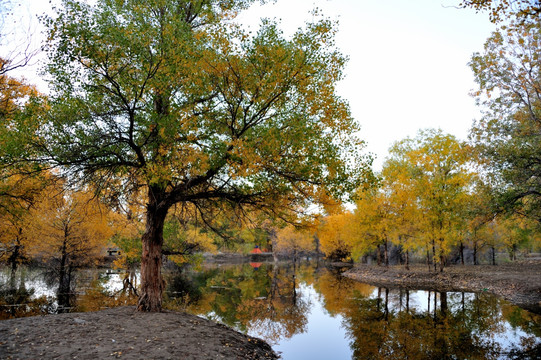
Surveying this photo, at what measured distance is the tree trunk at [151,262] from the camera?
12211mm

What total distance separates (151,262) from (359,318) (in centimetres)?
1051

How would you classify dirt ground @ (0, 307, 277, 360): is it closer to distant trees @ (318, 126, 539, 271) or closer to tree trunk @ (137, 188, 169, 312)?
tree trunk @ (137, 188, 169, 312)

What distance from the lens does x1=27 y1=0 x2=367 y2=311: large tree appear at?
31.3ft

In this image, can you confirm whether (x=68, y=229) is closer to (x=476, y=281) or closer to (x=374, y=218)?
(x=374, y=218)

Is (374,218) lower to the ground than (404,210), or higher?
lower

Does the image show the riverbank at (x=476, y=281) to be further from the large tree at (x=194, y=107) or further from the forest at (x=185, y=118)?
the large tree at (x=194, y=107)

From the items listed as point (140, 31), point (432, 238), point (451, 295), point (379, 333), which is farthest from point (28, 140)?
point (432, 238)

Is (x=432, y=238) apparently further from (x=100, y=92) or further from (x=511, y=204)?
(x=100, y=92)

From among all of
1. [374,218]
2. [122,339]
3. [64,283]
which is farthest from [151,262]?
[374,218]

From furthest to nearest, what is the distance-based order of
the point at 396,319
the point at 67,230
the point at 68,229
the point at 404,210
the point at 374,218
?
the point at 374,218 < the point at 404,210 < the point at 68,229 < the point at 67,230 < the point at 396,319

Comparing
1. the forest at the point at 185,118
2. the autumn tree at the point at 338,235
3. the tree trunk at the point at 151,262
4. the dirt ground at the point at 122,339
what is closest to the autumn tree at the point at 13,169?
the forest at the point at 185,118

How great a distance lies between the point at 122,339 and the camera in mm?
8773

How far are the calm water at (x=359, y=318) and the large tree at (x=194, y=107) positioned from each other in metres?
6.00

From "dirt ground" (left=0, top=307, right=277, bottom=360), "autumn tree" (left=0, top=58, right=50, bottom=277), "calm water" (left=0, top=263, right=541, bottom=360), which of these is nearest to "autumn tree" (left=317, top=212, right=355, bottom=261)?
"calm water" (left=0, top=263, right=541, bottom=360)
